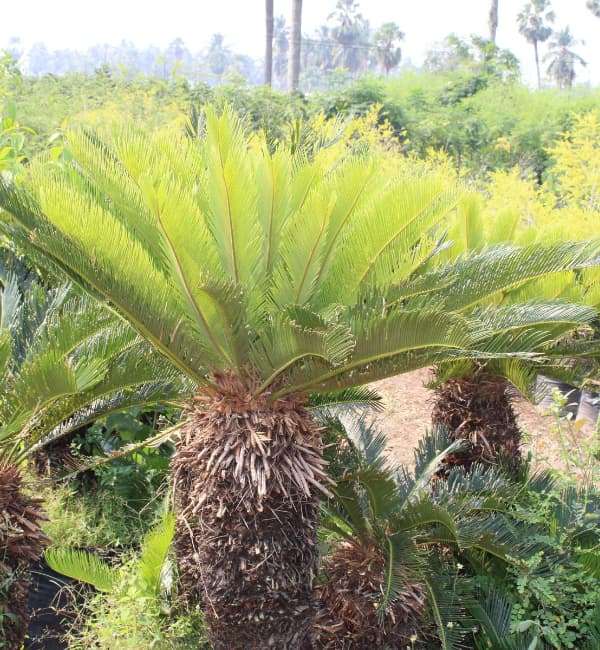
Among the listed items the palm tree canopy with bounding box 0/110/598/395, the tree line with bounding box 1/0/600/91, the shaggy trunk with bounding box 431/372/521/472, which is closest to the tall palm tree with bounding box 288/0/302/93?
the tree line with bounding box 1/0/600/91

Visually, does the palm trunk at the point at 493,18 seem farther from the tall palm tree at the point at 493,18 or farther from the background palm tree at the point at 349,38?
the background palm tree at the point at 349,38

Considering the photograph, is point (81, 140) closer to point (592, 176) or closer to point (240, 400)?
point (240, 400)

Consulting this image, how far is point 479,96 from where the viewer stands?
21.9 metres

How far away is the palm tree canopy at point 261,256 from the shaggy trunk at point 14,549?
3.17ft

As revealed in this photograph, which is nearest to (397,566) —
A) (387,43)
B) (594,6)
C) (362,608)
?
(362,608)

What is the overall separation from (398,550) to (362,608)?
0.35 meters

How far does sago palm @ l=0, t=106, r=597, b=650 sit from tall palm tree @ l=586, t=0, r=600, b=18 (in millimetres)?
50278

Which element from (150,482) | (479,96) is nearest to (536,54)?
(479,96)

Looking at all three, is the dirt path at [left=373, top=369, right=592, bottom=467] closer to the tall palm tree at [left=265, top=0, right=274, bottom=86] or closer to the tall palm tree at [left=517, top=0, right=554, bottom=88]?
the tall palm tree at [left=265, top=0, right=274, bottom=86]

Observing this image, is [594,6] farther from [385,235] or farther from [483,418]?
[385,235]

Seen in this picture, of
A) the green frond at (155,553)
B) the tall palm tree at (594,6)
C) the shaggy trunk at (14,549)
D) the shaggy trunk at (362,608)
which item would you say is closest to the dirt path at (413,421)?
Answer: the shaggy trunk at (362,608)

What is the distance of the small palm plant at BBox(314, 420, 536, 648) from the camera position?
3785 millimetres

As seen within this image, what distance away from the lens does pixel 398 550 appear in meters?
3.81

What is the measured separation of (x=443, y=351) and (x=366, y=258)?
587 millimetres
